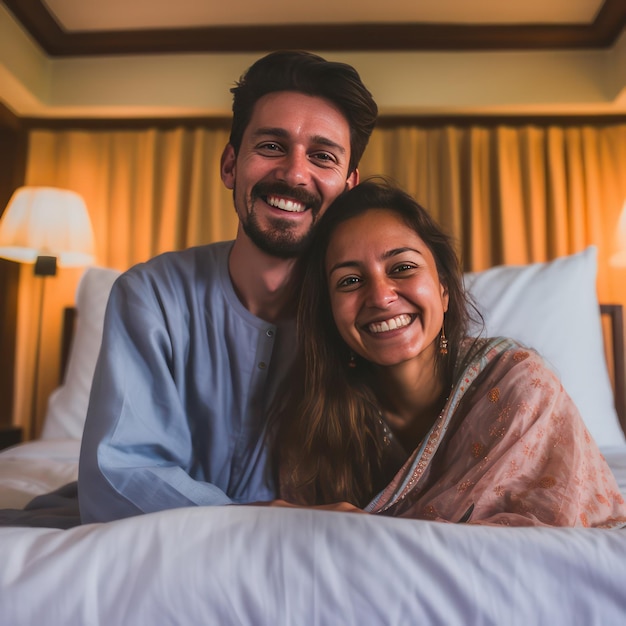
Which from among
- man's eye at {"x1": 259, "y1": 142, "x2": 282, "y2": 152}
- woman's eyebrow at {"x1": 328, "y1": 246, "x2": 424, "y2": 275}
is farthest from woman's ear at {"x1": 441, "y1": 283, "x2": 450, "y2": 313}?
man's eye at {"x1": 259, "y1": 142, "x2": 282, "y2": 152}

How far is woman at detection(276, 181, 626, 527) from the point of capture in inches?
38.9

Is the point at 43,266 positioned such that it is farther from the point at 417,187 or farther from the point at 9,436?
the point at 417,187

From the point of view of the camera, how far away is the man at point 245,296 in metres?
1.23

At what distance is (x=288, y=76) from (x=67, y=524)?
3.34 ft

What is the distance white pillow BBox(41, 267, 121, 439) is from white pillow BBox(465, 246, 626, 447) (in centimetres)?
132

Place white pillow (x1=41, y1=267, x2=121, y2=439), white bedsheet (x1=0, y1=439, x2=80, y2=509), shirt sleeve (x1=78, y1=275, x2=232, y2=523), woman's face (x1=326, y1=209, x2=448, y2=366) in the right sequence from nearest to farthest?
shirt sleeve (x1=78, y1=275, x2=232, y2=523) < woman's face (x1=326, y1=209, x2=448, y2=366) < white bedsheet (x1=0, y1=439, x2=80, y2=509) < white pillow (x1=41, y1=267, x2=121, y2=439)

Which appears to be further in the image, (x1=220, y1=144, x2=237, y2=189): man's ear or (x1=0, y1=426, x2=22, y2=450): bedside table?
(x1=0, y1=426, x2=22, y2=450): bedside table

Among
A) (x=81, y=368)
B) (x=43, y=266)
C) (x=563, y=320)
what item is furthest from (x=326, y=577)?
(x=43, y=266)

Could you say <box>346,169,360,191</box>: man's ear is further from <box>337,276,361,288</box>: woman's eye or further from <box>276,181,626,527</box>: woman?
<box>337,276,361,288</box>: woman's eye

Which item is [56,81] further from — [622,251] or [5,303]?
[622,251]

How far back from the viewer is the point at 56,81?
300cm

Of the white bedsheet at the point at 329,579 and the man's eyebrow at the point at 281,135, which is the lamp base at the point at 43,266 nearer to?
the man's eyebrow at the point at 281,135

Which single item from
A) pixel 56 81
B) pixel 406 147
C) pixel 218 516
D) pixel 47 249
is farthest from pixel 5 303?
pixel 218 516

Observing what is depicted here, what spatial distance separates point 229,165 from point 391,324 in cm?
60
